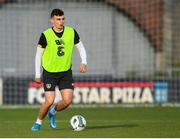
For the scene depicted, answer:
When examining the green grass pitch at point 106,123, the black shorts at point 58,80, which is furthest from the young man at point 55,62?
the green grass pitch at point 106,123

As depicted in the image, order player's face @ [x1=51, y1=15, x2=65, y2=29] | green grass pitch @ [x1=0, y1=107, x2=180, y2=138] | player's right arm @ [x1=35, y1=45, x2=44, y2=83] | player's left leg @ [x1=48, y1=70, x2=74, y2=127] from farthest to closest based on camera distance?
player's left leg @ [x1=48, y1=70, x2=74, y2=127]
player's right arm @ [x1=35, y1=45, x2=44, y2=83]
player's face @ [x1=51, y1=15, x2=65, y2=29]
green grass pitch @ [x1=0, y1=107, x2=180, y2=138]

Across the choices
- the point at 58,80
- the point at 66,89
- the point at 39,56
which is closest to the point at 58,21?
the point at 39,56

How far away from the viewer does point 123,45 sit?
89.8 feet

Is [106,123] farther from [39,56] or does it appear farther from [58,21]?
[58,21]

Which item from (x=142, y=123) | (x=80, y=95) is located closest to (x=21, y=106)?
(x=80, y=95)

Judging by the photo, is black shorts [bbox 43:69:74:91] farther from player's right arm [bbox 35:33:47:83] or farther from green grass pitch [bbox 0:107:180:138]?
green grass pitch [bbox 0:107:180:138]

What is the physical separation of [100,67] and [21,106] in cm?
424

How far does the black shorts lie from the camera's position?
49.6 feet

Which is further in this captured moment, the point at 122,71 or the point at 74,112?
the point at 122,71

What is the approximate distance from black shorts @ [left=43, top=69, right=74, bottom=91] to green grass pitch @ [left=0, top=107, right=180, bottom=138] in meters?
0.73

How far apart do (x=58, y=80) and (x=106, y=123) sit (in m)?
2.31

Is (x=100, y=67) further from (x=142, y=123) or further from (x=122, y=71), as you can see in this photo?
(x=142, y=123)

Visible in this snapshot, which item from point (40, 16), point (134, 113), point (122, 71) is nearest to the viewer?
point (134, 113)

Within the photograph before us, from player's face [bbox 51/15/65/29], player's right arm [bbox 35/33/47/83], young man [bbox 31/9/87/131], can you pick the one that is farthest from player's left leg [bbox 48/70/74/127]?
player's face [bbox 51/15/65/29]
